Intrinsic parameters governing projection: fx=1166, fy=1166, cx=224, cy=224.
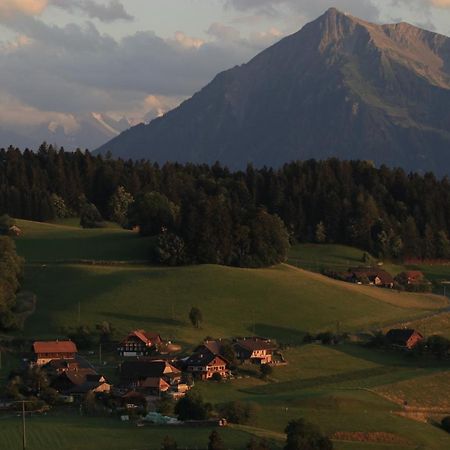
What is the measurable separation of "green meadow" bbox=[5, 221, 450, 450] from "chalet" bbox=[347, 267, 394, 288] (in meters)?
4.65

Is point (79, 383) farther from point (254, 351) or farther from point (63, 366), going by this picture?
point (254, 351)

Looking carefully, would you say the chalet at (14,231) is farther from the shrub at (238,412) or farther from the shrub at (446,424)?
the shrub at (446,424)

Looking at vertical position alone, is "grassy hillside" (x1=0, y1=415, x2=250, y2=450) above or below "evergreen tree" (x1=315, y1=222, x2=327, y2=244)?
below

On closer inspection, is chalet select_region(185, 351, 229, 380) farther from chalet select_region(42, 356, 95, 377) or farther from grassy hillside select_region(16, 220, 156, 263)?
grassy hillside select_region(16, 220, 156, 263)

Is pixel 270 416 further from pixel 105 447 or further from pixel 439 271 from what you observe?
pixel 439 271

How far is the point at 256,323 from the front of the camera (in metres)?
102

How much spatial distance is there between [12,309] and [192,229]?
2835cm

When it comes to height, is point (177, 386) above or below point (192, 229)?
below

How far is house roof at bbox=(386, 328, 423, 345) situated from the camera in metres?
95.9

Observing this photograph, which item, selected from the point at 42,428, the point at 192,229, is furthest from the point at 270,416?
the point at 192,229

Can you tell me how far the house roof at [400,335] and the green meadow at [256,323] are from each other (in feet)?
7.71

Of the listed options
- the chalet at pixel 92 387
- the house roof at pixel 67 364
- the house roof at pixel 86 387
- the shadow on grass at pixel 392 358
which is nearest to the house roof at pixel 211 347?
the house roof at pixel 67 364

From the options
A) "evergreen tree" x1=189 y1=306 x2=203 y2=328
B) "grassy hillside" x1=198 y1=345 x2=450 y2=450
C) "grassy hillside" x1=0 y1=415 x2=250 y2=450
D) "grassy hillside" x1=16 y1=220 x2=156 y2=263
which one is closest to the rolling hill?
"grassy hillside" x1=16 y1=220 x2=156 y2=263

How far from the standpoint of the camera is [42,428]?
64.8 m
